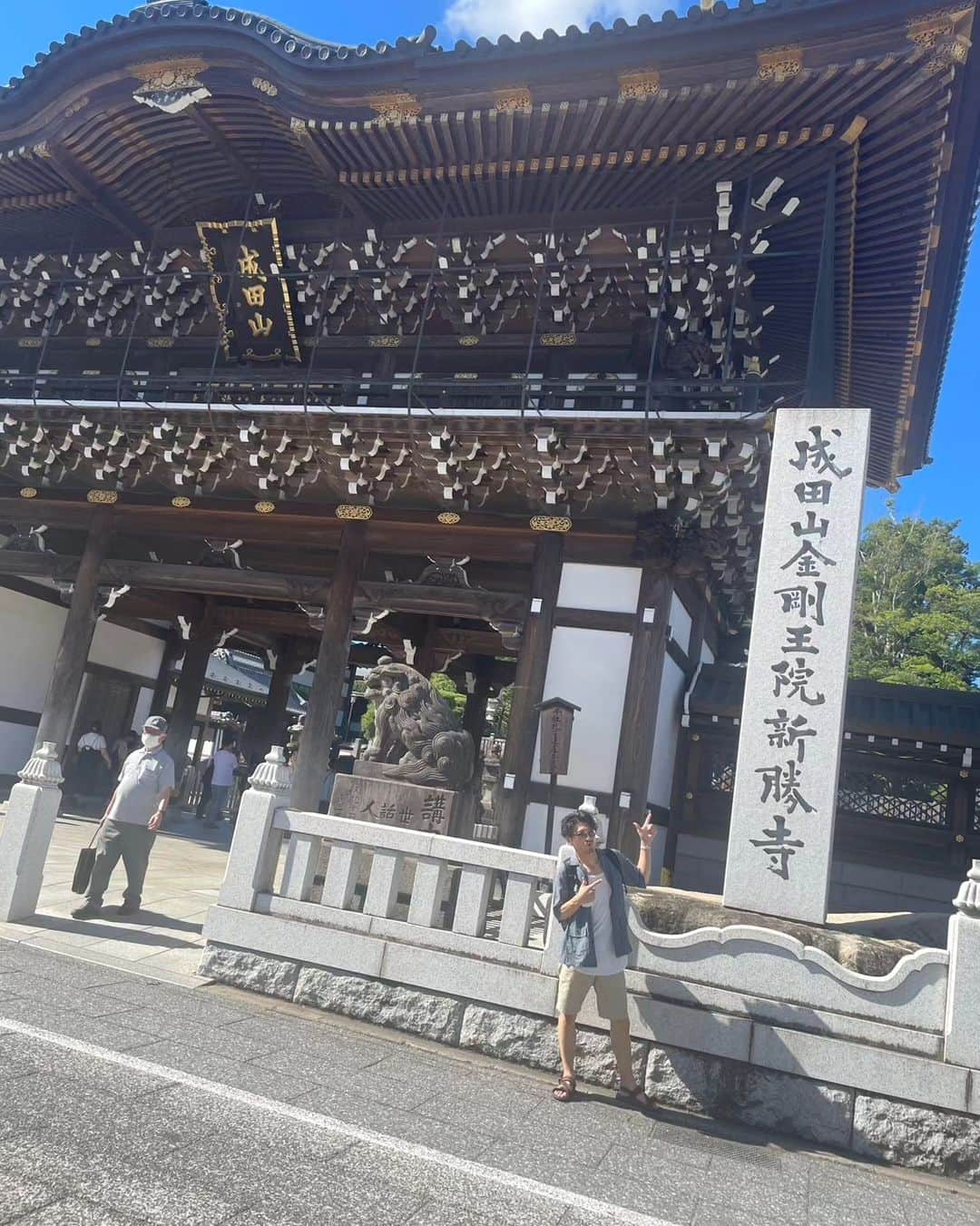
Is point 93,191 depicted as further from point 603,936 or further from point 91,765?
point 603,936

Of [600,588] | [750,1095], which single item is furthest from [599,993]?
[600,588]

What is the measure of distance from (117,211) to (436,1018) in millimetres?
11888

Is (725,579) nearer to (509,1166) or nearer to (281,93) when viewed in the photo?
(281,93)

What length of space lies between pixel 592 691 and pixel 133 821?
5.05 metres

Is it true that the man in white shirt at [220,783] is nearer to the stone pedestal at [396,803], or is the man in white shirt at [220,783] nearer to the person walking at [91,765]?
the person walking at [91,765]

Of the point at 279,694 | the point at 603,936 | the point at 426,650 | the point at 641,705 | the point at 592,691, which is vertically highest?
the point at 426,650

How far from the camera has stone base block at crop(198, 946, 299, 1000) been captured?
552 cm

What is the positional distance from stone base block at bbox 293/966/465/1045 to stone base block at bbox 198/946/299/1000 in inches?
3.8

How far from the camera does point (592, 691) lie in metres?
9.46

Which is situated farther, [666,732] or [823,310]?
[666,732]

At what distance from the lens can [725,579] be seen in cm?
1170

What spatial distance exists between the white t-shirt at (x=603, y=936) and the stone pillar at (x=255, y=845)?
2.46 m

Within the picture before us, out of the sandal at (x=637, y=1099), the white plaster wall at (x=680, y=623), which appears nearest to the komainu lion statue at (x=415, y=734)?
the sandal at (x=637, y=1099)

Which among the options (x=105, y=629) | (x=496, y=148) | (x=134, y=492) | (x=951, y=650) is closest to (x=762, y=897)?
(x=496, y=148)
